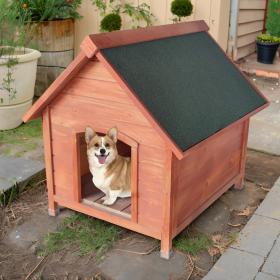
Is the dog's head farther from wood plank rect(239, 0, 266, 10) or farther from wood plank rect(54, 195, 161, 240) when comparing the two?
wood plank rect(239, 0, 266, 10)

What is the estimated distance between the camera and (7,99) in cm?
578

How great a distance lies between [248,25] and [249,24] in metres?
0.09

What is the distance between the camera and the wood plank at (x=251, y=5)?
24.3 ft

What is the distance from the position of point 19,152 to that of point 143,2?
3.52 metres

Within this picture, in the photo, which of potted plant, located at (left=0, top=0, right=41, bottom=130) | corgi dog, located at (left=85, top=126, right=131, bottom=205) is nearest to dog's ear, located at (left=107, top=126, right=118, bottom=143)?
corgi dog, located at (left=85, top=126, right=131, bottom=205)

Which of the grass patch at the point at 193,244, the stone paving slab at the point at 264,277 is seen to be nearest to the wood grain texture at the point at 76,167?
the grass patch at the point at 193,244

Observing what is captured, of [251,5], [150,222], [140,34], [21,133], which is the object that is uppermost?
[140,34]

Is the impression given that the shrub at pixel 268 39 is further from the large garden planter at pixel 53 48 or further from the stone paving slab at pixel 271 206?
the stone paving slab at pixel 271 206

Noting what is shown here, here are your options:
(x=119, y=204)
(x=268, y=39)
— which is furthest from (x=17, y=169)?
(x=268, y=39)

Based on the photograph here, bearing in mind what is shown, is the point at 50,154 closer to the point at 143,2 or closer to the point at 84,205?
the point at 84,205

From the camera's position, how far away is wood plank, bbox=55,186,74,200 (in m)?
3.60

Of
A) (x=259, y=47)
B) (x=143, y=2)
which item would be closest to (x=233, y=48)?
(x=259, y=47)

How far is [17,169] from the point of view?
448 cm

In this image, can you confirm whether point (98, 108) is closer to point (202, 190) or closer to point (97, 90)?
point (97, 90)
